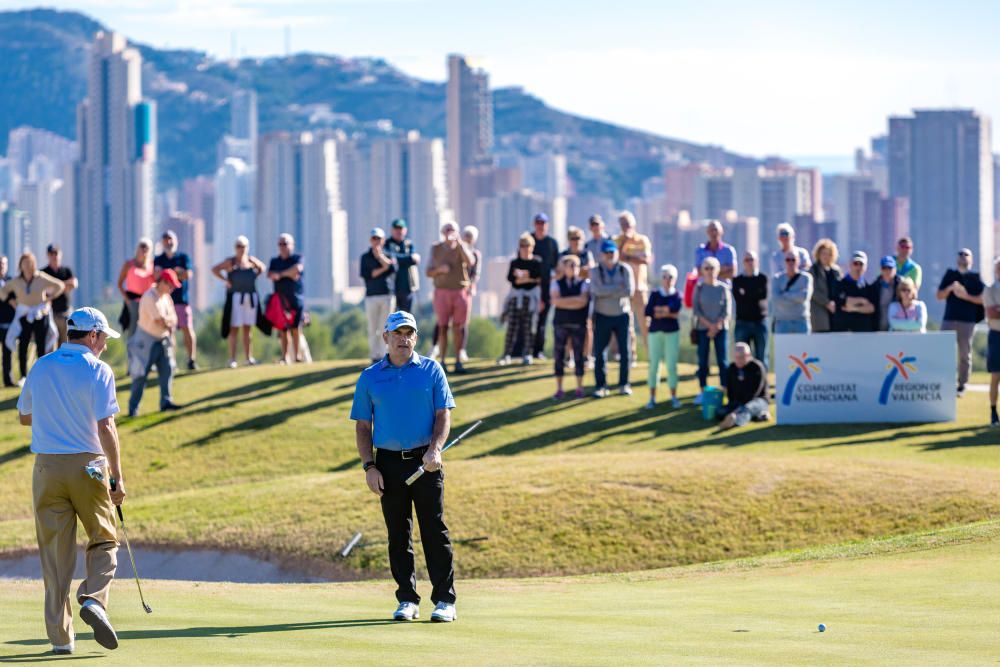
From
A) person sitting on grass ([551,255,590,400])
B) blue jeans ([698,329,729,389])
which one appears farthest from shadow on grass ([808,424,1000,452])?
person sitting on grass ([551,255,590,400])

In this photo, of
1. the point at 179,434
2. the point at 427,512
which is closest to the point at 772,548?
the point at 427,512

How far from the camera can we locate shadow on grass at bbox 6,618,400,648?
9969 mm

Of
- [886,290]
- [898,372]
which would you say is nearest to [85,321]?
[898,372]

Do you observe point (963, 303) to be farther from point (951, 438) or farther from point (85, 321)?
point (85, 321)

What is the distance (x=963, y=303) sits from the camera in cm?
2477

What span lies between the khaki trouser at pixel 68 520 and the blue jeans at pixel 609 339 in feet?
49.1

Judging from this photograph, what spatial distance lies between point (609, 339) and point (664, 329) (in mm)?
921

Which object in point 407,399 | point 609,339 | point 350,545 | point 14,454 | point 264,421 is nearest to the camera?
point 407,399

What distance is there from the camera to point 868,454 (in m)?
21.2

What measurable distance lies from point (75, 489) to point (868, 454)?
1371 centimetres

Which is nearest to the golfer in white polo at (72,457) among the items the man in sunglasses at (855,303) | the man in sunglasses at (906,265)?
the man in sunglasses at (855,303)

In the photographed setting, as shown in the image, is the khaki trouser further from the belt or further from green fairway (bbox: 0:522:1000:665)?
the belt

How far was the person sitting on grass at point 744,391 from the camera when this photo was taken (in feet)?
74.8

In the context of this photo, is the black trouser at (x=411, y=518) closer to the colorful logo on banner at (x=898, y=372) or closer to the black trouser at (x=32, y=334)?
the colorful logo on banner at (x=898, y=372)
